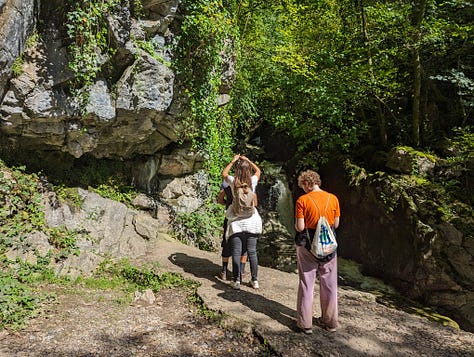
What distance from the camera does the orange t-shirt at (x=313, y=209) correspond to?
388 cm

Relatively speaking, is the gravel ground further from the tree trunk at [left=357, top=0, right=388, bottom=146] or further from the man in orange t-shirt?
the tree trunk at [left=357, top=0, right=388, bottom=146]

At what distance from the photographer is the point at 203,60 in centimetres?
739

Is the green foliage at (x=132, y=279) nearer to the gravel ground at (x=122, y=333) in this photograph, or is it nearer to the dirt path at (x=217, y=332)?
the dirt path at (x=217, y=332)

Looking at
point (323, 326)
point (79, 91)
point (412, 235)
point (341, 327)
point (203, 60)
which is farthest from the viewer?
point (412, 235)

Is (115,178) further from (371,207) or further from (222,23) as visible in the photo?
(371,207)

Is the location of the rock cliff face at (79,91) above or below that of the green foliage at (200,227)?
above

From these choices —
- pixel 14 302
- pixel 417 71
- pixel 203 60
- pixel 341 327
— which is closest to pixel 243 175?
pixel 341 327

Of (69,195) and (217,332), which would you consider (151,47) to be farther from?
(217,332)

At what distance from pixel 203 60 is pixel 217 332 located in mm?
5869

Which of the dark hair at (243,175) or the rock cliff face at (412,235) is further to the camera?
the rock cliff face at (412,235)

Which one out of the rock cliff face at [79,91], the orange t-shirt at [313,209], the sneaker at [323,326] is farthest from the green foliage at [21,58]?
the sneaker at [323,326]

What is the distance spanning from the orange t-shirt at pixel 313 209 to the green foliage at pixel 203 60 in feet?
14.7

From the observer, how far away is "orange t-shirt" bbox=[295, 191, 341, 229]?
3.88 metres

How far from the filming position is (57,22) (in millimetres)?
5645
